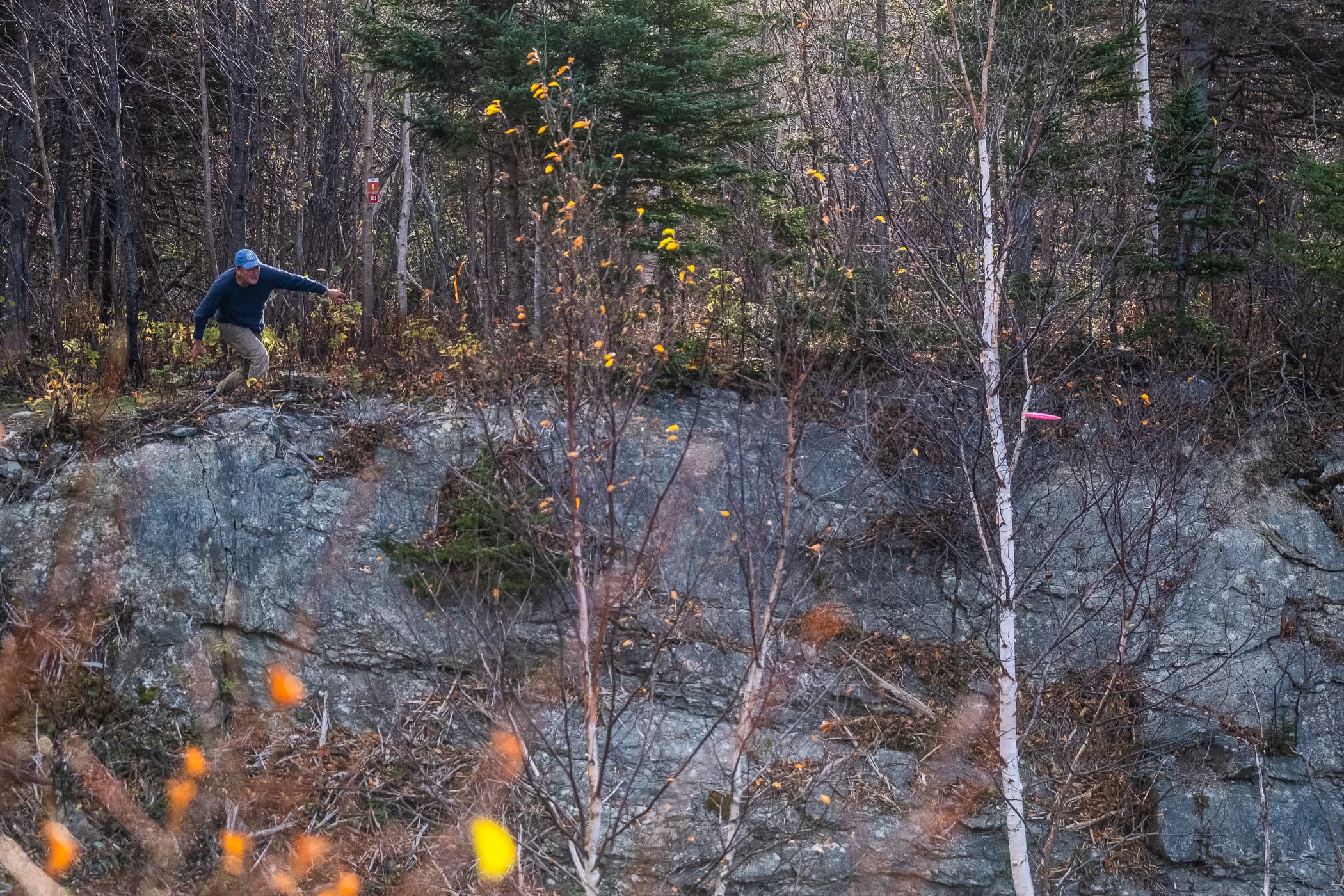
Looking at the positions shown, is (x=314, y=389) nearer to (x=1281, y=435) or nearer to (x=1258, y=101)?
(x=1281, y=435)

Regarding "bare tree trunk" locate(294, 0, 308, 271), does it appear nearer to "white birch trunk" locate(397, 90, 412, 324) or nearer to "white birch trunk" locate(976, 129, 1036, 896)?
"white birch trunk" locate(397, 90, 412, 324)

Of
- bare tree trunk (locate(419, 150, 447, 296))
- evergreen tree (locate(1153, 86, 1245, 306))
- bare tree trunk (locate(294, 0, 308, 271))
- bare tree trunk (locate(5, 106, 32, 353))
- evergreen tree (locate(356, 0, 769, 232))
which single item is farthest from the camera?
bare tree trunk (locate(419, 150, 447, 296))

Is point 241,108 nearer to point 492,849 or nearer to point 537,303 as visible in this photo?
point 537,303

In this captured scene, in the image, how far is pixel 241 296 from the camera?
8.48m

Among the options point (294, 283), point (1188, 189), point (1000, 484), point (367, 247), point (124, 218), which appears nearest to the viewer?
point (1000, 484)

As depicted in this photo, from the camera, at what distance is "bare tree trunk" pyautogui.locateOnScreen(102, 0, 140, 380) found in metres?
9.03

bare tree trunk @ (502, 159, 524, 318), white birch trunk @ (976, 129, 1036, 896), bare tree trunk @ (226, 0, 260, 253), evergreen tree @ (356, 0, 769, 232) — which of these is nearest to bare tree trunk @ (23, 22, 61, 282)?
bare tree trunk @ (226, 0, 260, 253)

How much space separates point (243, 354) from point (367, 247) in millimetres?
2464

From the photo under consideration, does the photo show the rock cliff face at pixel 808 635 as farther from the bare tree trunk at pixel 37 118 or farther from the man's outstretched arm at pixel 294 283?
the bare tree trunk at pixel 37 118

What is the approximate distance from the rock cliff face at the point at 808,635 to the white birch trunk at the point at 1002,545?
0.69 m

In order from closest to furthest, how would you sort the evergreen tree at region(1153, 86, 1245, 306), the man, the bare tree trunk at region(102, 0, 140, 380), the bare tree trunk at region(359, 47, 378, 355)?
the man, the bare tree trunk at region(102, 0, 140, 380), the evergreen tree at region(1153, 86, 1245, 306), the bare tree trunk at region(359, 47, 378, 355)

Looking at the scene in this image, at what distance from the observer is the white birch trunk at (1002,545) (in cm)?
634

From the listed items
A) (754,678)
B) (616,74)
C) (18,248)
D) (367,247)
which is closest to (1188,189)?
(616,74)

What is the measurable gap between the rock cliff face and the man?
1.81 ft
